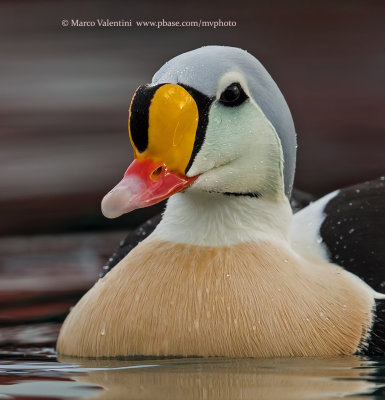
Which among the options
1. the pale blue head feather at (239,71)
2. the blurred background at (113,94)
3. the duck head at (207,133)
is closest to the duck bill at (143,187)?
the duck head at (207,133)

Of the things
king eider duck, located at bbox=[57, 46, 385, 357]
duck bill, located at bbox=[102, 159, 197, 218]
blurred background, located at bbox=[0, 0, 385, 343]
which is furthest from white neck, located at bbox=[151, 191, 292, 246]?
blurred background, located at bbox=[0, 0, 385, 343]

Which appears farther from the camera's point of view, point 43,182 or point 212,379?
point 43,182

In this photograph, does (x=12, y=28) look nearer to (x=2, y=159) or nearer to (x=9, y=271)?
(x=2, y=159)

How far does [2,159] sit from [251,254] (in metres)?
2.71

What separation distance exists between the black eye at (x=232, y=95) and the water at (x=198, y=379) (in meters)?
0.55

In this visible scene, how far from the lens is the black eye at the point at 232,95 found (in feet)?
8.80

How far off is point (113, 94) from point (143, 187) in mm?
3250

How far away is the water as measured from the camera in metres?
2.27

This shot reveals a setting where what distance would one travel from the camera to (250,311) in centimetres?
268

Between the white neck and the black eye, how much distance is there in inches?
8.3

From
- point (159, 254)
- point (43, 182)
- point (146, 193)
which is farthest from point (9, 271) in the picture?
point (146, 193)

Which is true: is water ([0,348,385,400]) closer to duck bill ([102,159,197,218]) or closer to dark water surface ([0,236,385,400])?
dark water surface ([0,236,385,400])

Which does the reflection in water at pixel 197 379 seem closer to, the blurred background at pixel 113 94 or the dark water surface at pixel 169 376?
the dark water surface at pixel 169 376

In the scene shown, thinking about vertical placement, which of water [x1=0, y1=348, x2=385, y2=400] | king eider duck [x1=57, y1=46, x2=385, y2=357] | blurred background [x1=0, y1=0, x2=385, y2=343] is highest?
blurred background [x1=0, y1=0, x2=385, y2=343]
